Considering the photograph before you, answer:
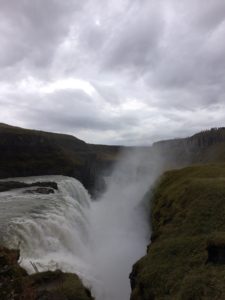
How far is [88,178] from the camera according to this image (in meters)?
94.1

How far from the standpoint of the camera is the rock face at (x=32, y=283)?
10.2 metres

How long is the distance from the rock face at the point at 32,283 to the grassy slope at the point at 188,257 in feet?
9.51

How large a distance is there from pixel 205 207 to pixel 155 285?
6.61 m

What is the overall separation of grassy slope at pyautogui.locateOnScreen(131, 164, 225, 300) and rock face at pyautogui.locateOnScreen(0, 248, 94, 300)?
114 inches

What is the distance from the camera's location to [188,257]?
13.7 metres

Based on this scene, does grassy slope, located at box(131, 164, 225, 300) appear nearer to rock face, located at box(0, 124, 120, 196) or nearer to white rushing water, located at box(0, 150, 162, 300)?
white rushing water, located at box(0, 150, 162, 300)

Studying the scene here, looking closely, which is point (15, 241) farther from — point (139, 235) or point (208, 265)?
point (139, 235)

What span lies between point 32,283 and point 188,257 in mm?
6864

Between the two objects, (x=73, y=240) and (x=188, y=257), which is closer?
(x=188, y=257)

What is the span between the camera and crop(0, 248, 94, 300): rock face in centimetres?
1023

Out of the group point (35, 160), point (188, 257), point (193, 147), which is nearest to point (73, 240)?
point (188, 257)

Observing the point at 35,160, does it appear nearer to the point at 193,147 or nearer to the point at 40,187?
the point at 40,187

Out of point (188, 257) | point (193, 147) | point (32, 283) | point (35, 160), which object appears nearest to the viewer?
point (32, 283)

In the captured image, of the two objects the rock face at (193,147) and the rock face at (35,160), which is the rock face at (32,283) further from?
the rock face at (193,147)
